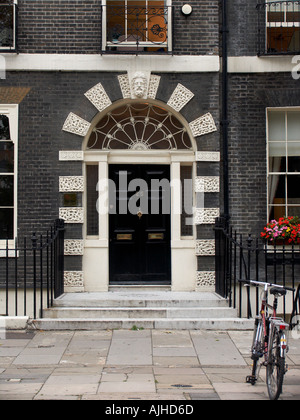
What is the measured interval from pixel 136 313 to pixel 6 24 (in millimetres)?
5614

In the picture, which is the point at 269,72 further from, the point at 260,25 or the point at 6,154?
the point at 6,154

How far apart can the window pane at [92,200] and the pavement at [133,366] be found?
2.41m

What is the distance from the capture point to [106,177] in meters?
11.1

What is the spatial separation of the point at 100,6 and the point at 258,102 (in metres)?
3.28

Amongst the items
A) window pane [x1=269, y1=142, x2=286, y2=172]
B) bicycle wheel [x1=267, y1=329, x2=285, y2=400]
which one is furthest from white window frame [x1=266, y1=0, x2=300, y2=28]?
bicycle wheel [x1=267, y1=329, x2=285, y2=400]

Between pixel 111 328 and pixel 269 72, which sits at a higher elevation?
pixel 269 72

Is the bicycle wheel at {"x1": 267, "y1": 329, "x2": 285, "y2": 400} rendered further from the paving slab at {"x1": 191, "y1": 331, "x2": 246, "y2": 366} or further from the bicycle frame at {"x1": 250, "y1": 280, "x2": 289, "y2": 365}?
the paving slab at {"x1": 191, "y1": 331, "x2": 246, "y2": 366}

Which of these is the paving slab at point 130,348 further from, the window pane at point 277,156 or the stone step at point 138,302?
the window pane at point 277,156

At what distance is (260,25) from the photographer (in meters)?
11.1

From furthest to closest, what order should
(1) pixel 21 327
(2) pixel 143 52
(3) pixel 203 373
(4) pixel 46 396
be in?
(2) pixel 143 52 < (1) pixel 21 327 < (3) pixel 203 373 < (4) pixel 46 396

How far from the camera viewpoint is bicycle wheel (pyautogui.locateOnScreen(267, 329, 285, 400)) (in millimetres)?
5809

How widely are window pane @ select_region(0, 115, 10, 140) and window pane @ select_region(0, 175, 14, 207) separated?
0.71 meters

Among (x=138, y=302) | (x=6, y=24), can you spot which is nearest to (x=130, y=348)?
(x=138, y=302)

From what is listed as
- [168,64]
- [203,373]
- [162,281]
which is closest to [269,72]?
[168,64]
